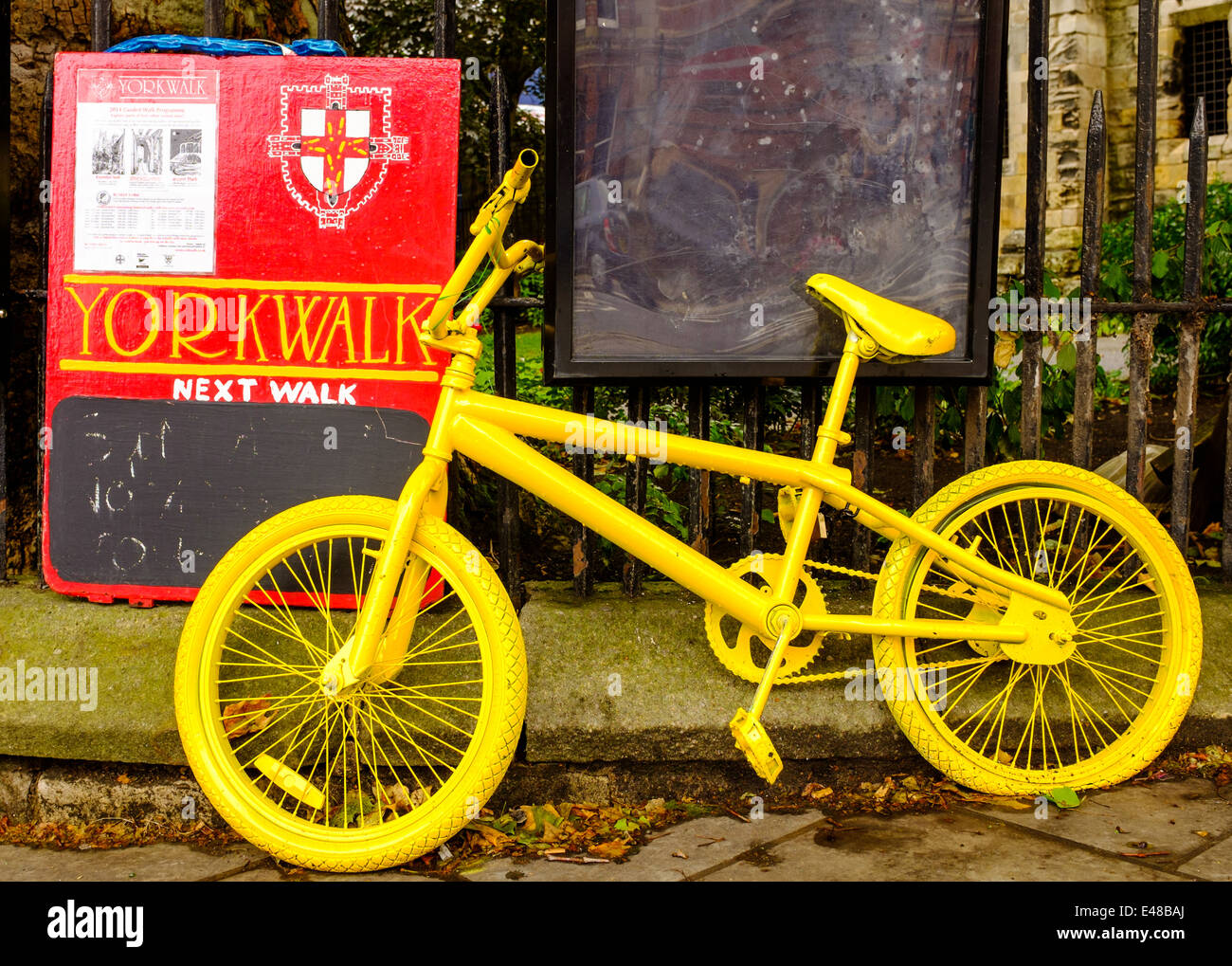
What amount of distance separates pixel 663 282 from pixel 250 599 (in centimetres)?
159

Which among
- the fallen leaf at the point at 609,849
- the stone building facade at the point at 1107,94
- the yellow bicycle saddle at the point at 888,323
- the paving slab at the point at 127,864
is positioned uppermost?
the stone building facade at the point at 1107,94

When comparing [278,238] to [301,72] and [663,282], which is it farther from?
[663,282]

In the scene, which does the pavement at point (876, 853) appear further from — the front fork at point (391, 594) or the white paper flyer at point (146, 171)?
the white paper flyer at point (146, 171)

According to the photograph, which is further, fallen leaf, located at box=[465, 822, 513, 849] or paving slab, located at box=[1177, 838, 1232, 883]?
fallen leaf, located at box=[465, 822, 513, 849]

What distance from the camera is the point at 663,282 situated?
10.6 feet

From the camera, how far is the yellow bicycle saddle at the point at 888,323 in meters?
2.85

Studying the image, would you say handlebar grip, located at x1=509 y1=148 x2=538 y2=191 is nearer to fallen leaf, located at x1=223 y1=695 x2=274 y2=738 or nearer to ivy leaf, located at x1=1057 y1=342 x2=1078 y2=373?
fallen leaf, located at x1=223 y1=695 x2=274 y2=738

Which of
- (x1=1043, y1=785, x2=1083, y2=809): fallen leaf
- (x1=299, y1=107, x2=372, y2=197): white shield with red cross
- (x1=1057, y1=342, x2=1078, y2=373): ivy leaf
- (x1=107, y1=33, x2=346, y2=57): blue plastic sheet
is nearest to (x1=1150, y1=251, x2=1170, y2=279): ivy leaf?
(x1=1057, y1=342, x2=1078, y2=373): ivy leaf

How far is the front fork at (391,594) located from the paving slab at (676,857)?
61cm

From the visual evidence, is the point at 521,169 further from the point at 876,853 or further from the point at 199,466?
the point at 876,853

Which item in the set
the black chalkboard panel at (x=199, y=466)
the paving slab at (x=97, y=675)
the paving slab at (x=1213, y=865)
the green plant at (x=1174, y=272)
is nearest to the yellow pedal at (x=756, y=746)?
the paving slab at (x=1213, y=865)

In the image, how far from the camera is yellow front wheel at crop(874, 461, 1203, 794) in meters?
3.05

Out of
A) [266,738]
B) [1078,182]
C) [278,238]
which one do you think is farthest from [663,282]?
[1078,182]

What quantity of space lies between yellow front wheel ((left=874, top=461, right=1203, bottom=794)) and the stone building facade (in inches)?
441
